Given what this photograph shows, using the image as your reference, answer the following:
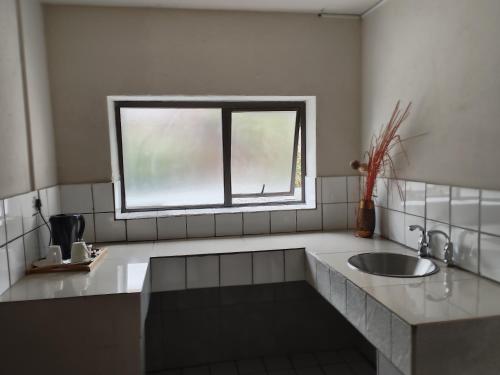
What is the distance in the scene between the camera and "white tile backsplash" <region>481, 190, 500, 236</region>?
57.6 inches

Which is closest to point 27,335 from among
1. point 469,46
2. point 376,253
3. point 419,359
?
point 419,359

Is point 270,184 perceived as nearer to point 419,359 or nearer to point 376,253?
point 376,253

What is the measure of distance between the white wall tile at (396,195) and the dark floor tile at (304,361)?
3.72 ft

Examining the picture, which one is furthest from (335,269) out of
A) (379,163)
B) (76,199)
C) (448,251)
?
(76,199)

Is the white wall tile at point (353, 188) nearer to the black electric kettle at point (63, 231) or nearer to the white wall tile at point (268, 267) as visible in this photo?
the white wall tile at point (268, 267)

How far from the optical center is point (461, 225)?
1.66m

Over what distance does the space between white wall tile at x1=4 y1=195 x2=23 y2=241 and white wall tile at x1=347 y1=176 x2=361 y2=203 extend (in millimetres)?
1881

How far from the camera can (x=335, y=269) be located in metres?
1.73

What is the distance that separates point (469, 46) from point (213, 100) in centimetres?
147

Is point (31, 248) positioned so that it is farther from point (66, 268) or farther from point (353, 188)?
point (353, 188)

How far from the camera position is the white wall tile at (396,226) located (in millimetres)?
2113

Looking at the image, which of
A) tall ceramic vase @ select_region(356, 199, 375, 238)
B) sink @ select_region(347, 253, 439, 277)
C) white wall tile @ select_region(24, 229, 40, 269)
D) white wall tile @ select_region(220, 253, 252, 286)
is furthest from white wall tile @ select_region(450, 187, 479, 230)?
white wall tile @ select_region(24, 229, 40, 269)

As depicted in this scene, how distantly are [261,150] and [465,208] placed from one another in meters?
1.41

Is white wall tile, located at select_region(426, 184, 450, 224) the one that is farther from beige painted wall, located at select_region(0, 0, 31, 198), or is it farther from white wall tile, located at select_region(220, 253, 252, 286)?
beige painted wall, located at select_region(0, 0, 31, 198)
